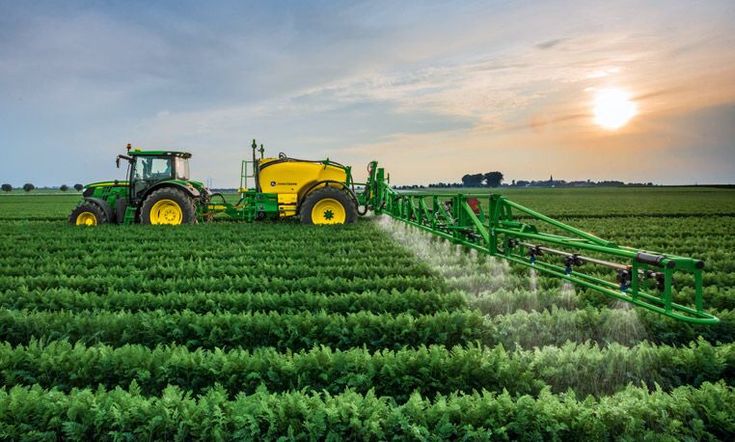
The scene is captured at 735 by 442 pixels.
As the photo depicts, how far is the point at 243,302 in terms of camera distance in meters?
5.79

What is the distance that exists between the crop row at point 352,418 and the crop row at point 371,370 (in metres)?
0.55

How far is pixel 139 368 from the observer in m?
3.77

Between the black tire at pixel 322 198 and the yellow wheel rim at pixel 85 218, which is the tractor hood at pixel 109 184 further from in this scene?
the black tire at pixel 322 198

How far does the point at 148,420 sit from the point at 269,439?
0.82m

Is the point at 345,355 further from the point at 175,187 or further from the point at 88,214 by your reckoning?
the point at 88,214

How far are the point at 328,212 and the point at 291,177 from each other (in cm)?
156

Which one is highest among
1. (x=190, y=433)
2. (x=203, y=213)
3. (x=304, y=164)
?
→ (x=304, y=164)

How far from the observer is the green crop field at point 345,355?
294cm

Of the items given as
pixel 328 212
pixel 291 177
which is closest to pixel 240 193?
pixel 291 177

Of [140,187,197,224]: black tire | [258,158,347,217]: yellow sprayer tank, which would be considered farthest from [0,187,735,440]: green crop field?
[258,158,347,217]: yellow sprayer tank

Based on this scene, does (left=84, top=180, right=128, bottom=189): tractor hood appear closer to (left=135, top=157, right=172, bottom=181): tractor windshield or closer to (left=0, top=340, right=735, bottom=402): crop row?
(left=135, top=157, right=172, bottom=181): tractor windshield

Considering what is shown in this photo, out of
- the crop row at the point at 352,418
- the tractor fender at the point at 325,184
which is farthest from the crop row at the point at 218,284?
the tractor fender at the point at 325,184

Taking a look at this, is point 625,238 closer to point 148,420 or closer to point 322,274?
point 322,274

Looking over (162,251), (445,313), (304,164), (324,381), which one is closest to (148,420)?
(324,381)
